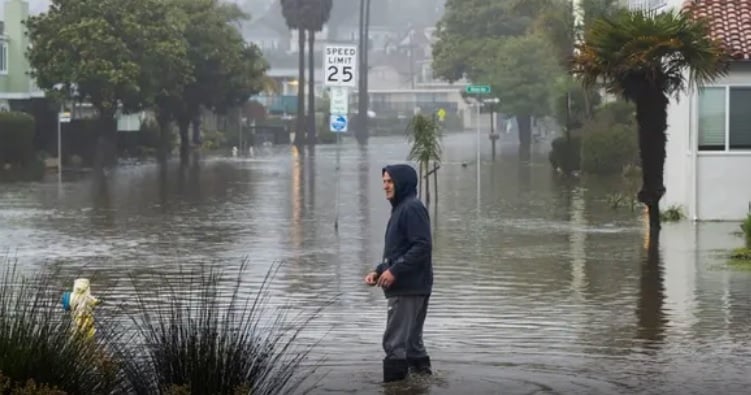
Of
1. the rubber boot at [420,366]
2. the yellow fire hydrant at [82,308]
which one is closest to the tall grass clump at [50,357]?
the yellow fire hydrant at [82,308]

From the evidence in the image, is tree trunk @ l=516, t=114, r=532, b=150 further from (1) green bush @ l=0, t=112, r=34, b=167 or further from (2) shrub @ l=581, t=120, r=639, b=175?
(2) shrub @ l=581, t=120, r=639, b=175

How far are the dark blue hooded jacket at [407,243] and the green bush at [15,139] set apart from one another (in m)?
45.8

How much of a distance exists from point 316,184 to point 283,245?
2047 centimetres

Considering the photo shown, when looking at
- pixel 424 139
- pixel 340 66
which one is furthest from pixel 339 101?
pixel 424 139

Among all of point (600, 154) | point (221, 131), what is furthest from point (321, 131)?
point (600, 154)

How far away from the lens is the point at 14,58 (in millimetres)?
71000

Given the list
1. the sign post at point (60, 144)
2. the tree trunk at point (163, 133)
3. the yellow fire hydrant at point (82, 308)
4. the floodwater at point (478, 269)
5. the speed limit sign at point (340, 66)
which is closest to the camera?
the yellow fire hydrant at point (82, 308)

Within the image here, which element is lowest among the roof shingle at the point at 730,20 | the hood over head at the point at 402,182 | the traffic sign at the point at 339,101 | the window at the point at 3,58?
the hood over head at the point at 402,182

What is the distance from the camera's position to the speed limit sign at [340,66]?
2802 centimetres

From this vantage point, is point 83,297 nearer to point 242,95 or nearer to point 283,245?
point 283,245

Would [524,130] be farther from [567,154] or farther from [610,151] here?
[610,151]

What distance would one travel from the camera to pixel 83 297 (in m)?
11.6

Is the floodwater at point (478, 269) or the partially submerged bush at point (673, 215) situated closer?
the floodwater at point (478, 269)

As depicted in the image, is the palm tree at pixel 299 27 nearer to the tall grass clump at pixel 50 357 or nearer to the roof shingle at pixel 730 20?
the roof shingle at pixel 730 20
